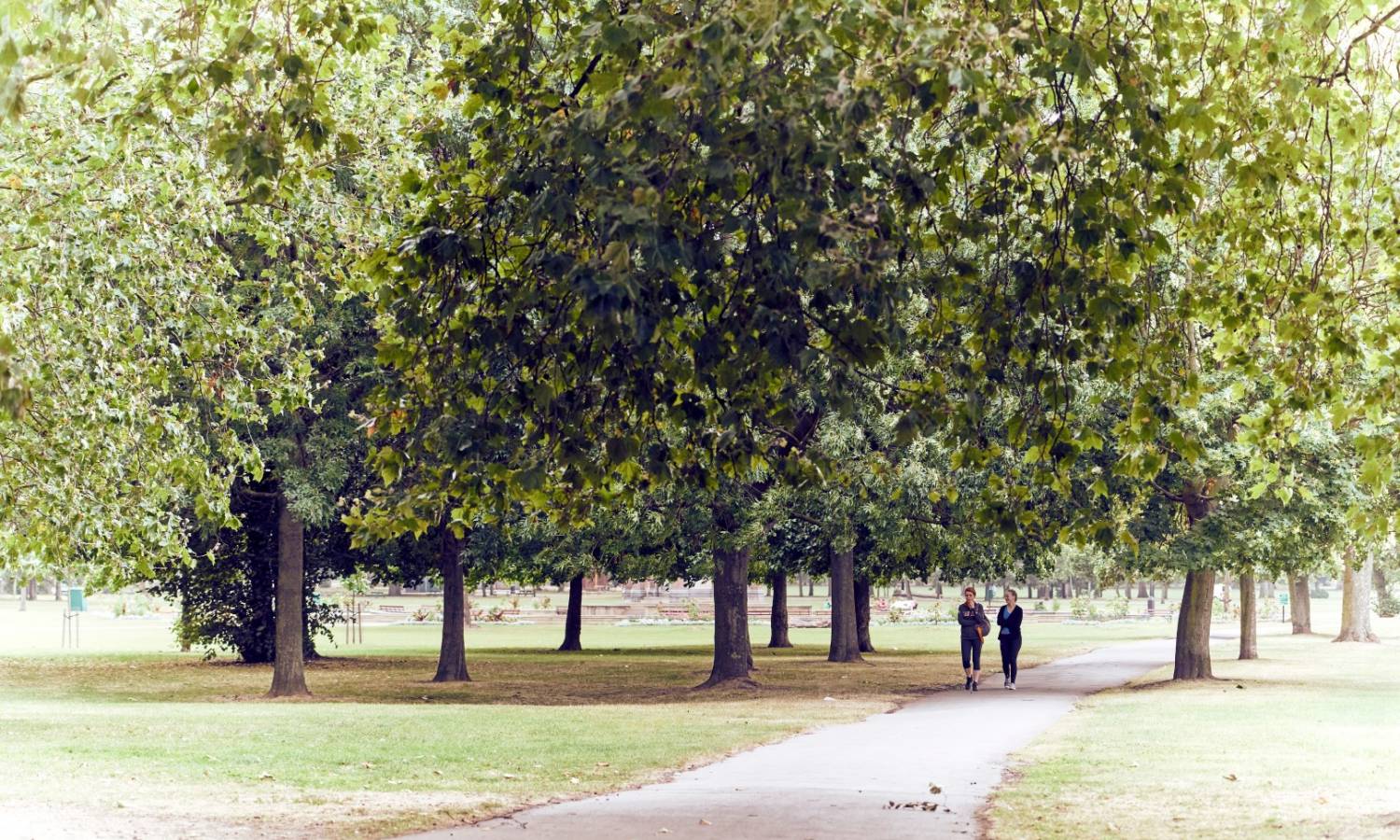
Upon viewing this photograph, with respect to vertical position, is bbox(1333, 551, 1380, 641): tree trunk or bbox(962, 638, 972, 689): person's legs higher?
bbox(962, 638, 972, 689): person's legs

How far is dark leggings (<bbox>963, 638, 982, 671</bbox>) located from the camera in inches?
982

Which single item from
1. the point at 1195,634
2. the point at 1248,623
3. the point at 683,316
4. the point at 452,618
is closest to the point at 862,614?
the point at 1248,623

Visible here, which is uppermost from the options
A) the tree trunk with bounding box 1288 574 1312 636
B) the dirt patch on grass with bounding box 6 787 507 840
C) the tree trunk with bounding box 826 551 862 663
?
the dirt patch on grass with bounding box 6 787 507 840

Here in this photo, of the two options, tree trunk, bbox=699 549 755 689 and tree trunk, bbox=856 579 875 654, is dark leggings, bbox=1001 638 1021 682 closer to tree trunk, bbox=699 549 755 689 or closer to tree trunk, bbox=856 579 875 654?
tree trunk, bbox=699 549 755 689

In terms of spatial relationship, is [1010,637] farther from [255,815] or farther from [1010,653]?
[255,815]

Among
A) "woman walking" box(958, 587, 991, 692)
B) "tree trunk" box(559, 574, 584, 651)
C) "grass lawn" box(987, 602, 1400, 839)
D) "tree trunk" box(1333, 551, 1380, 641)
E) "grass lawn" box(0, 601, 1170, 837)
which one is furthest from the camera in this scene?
"tree trunk" box(1333, 551, 1380, 641)

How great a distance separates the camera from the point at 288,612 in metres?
24.4

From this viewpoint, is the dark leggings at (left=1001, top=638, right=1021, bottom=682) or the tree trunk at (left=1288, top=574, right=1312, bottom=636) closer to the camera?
the dark leggings at (left=1001, top=638, right=1021, bottom=682)

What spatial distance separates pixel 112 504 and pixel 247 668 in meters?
23.6

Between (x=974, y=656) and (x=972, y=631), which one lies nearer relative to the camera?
(x=972, y=631)

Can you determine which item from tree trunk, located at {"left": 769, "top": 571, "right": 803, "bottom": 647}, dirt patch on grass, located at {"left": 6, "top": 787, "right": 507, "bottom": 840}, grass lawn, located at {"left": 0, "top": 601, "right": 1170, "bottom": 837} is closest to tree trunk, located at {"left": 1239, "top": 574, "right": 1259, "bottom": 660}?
grass lawn, located at {"left": 0, "top": 601, "right": 1170, "bottom": 837}

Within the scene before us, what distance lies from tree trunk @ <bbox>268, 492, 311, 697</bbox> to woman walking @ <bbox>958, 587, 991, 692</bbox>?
35.6 ft

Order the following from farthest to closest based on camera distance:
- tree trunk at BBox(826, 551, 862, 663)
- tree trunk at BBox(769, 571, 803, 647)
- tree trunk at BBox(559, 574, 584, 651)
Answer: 1. tree trunk at BBox(769, 571, 803, 647)
2. tree trunk at BBox(559, 574, 584, 651)
3. tree trunk at BBox(826, 551, 862, 663)

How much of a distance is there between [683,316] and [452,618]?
→ 68.2 feet
